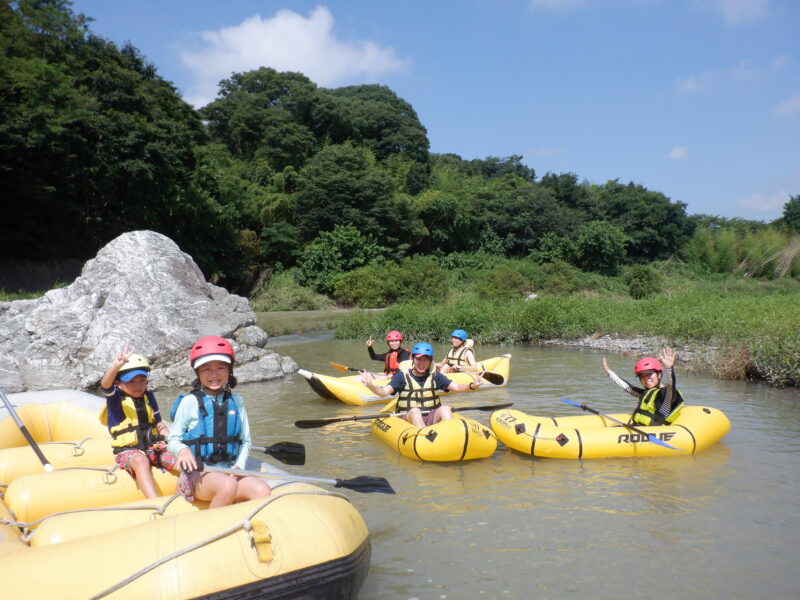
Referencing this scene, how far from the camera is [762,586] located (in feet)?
10.3

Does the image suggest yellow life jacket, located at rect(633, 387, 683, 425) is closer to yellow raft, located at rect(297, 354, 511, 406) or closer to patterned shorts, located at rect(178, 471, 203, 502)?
yellow raft, located at rect(297, 354, 511, 406)

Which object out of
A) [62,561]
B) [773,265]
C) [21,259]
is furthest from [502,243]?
[62,561]

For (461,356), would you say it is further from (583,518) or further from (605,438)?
(583,518)

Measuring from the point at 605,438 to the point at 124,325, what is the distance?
677 cm

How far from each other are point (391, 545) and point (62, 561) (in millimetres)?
1814

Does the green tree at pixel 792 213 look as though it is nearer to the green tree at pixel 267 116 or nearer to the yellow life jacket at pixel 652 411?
the green tree at pixel 267 116

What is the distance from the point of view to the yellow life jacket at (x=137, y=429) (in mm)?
3812

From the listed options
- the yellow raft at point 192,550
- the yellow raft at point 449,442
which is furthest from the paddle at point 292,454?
the yellow raft at point 449,442

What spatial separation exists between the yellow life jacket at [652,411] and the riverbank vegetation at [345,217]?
3041mm

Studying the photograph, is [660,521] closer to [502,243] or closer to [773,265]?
[773,265]

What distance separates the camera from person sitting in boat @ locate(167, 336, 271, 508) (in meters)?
3.16

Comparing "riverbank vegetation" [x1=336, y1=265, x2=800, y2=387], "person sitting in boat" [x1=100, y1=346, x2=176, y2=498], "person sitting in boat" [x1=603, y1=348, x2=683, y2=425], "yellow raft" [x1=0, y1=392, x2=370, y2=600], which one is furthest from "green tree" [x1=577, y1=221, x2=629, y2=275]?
"yellow raft" [x1=0, y1=392, x2=370, y2=600]

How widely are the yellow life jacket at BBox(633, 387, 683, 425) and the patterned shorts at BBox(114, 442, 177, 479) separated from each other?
385 cm

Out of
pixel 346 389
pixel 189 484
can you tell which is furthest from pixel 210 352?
pixel 346 389
